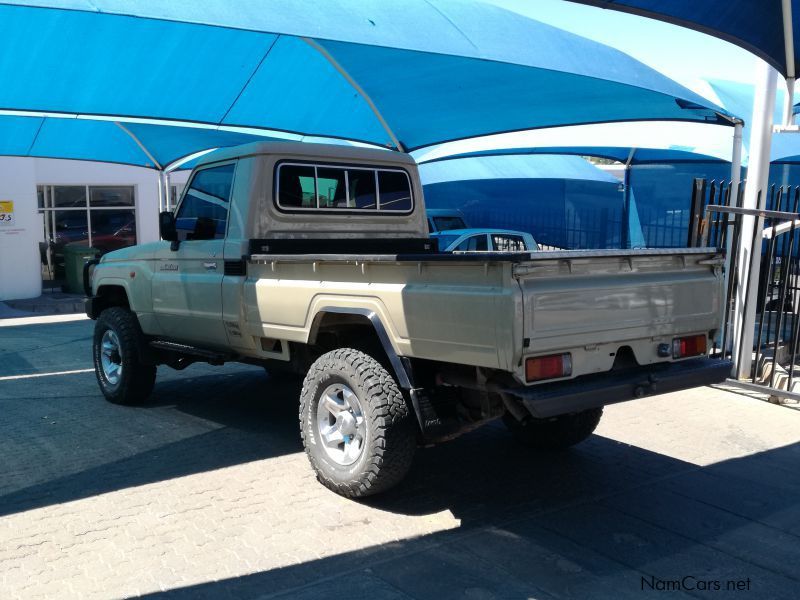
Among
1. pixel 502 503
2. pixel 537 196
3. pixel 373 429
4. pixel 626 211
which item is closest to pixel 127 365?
pixel 373 429

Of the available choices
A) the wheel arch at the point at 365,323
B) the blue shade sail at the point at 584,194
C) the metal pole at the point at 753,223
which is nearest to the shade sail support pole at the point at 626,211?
the blue shade sail at the point at 584,194

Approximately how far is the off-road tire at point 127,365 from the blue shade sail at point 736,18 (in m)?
4.93

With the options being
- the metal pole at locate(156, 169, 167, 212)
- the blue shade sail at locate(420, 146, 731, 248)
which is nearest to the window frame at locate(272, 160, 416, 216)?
the metal pole at locate(156, 169, 167, 212)

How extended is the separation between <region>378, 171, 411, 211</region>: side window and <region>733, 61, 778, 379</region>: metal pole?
3.52 m

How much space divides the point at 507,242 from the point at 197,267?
9.62m

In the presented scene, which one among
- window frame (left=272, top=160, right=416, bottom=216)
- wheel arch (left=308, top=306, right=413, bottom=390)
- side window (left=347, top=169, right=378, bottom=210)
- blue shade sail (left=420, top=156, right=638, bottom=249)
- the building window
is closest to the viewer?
wheel arch (left=308, top=306, right=413, bottom=390)

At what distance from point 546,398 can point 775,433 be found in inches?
133

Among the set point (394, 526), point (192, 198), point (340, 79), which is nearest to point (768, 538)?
point (394, 526)

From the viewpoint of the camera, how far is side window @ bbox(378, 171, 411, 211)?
6.35 meters

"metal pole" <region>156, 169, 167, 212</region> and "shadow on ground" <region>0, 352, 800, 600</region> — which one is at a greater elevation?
"metal pole" <region>156, 169, 167, 212</region>

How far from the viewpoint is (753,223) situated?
24.4ft

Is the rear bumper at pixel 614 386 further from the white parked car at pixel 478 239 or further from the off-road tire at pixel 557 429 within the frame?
the white parked car at pixel 478 239

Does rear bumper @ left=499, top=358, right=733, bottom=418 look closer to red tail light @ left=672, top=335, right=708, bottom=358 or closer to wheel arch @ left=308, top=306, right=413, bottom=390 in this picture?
red tail light @ left=672, top=335, right=708, bottom=358

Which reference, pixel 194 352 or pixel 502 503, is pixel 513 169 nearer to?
pixel 194 352
